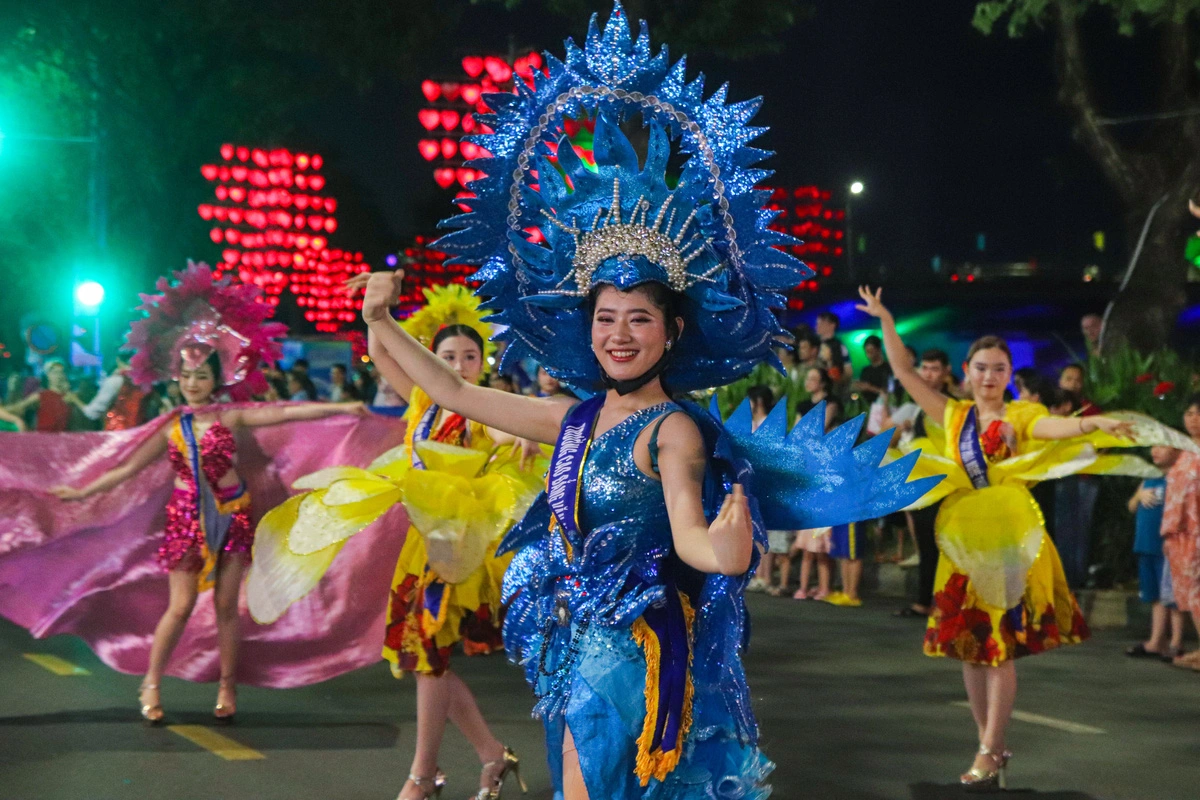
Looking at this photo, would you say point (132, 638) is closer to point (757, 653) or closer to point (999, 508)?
point (757, 653)

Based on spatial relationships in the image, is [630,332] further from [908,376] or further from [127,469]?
[127,469]

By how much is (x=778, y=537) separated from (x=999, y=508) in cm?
677

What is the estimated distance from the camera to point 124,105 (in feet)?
89.8

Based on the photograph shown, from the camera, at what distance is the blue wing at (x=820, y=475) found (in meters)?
3.67

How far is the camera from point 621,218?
3.84m

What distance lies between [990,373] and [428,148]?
20.1 meters

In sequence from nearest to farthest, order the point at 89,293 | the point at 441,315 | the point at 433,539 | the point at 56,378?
the point at 433,539 < the point at 441,315 < the point at 56,378 < the point at 89,293

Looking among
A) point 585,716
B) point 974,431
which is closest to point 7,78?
point 974,431

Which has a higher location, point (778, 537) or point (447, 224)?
point (447, 224)

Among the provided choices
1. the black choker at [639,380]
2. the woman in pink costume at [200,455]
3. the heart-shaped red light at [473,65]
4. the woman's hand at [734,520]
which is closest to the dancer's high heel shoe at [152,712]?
the woman in pink costume at [200,455]

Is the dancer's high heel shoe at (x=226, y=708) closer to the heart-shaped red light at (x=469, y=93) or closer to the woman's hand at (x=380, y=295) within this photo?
the woman's hand at (x=380, y=295)

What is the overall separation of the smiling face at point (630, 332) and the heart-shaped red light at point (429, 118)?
22.6 meters

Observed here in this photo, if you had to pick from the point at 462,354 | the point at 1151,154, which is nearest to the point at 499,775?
the point at 462,354

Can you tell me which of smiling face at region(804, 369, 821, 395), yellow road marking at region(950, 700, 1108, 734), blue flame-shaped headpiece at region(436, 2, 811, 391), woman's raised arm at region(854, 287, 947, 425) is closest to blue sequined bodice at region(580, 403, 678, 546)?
blue flame-shaped headpiece at region(436, 2, 811, 391)
